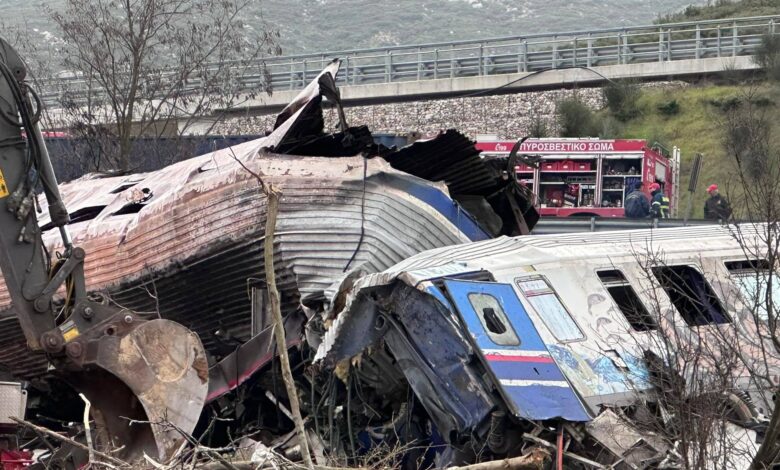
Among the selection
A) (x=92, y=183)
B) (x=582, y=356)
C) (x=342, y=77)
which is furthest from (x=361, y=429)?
(x=342, y=77)

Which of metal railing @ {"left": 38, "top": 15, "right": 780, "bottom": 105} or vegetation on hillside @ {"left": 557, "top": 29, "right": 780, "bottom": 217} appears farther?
metal railing @ {"left": 38, "top": 15, "right": 780, "bottom": 105}

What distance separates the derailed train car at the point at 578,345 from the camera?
714 centimetres

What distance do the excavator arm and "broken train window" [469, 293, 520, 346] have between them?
6.93 feet

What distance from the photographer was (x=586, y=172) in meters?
25.6

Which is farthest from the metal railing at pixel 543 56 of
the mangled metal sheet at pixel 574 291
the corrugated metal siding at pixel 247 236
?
the mangled metal sheet at pixel 574 291

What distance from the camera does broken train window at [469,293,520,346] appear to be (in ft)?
26.2

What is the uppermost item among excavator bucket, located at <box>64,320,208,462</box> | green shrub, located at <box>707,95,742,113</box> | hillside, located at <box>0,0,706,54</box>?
excavator bucket, located at <box>64,320,208,462</box>

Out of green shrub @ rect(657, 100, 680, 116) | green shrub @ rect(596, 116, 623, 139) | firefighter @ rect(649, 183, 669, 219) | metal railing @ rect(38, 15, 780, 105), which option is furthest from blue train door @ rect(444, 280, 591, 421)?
metal railing @ rect(38, 15, 780, 105)

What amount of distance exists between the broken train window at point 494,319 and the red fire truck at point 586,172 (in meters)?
17.1

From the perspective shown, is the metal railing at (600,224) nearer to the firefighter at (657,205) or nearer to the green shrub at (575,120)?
the firefighter at (657,205)

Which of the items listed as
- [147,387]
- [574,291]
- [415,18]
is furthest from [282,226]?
[415,18]

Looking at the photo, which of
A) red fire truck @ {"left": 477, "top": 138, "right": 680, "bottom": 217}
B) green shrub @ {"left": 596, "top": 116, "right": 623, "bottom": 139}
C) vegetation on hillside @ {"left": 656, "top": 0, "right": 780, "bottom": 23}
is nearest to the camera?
red fire truck @ {"left": 477, "top": 138, "right": 680, "bottom": 217}

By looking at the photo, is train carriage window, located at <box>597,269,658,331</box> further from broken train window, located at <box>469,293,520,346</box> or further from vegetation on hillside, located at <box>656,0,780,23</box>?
vegetation on hillside, located at <box>656,0,780,23</box>

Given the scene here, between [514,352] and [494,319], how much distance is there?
33cm
